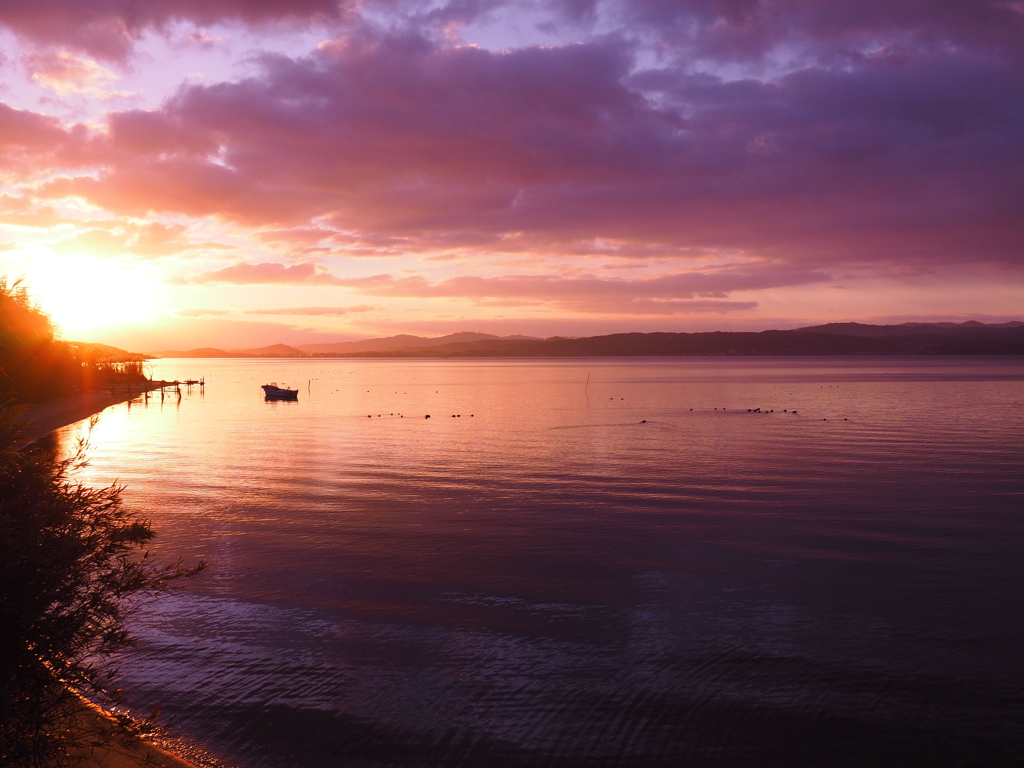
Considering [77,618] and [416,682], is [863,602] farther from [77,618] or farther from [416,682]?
[77,618]

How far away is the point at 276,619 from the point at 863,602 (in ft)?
33.3

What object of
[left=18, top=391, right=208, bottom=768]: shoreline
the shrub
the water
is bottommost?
the water

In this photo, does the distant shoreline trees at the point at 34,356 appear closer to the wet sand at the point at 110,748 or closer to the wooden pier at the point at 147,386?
the wooden pier at the point at 147,386

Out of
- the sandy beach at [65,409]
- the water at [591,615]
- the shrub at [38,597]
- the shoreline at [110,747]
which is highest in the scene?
the shrub at [38,597]

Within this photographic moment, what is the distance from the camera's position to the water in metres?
8.66

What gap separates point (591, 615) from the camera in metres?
12.3

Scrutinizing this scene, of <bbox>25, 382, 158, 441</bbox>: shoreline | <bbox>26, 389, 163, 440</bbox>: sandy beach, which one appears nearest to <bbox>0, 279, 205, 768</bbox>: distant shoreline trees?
<bbox>25, 382, 158, 441</bbox>: shoreline

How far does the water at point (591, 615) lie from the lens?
866cm

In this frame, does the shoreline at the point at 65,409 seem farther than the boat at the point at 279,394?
No

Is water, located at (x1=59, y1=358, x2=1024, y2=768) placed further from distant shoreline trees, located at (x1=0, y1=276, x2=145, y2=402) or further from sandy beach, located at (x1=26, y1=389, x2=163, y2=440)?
distant shoreline trees, located at (x1=0, y1=276, x2=145, y2=402)

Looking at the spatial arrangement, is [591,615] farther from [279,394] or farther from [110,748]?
[279,394]

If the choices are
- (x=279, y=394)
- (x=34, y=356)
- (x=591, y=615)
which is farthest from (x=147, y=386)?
(x=591, y=615)

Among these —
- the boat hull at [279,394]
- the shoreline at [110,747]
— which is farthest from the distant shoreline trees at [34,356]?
→ the shoreline at [110,747]

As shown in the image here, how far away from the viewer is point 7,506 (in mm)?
6207
